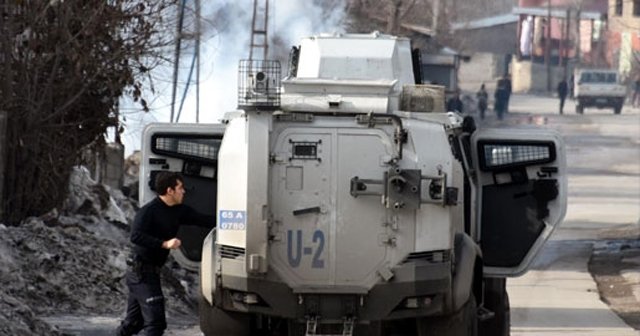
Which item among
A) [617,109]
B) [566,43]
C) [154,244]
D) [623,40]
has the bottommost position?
[154,244]

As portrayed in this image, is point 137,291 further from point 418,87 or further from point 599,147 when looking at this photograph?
point 599,147

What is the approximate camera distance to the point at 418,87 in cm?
1447

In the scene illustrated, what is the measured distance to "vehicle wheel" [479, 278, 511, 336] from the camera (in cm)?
1638

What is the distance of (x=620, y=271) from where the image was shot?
28.9 m

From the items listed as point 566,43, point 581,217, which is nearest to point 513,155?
point 581,217

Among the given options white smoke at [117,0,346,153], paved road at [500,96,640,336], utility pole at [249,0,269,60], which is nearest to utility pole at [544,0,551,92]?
paved road at [500,96,640,336]

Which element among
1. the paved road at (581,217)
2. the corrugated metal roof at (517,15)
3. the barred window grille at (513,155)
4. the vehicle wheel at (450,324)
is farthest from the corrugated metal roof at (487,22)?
the vehicle wheel at (450,324)

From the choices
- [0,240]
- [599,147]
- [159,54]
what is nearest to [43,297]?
[0,240]

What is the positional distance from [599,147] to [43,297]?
52.6 meters

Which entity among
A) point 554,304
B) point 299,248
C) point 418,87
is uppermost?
point 418,87

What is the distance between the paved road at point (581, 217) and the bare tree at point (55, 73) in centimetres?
614

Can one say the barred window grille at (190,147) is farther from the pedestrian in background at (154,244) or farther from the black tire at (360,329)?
the black tire at (360,329)

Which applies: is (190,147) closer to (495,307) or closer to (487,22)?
(495,307)

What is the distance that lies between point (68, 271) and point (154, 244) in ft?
18.4
